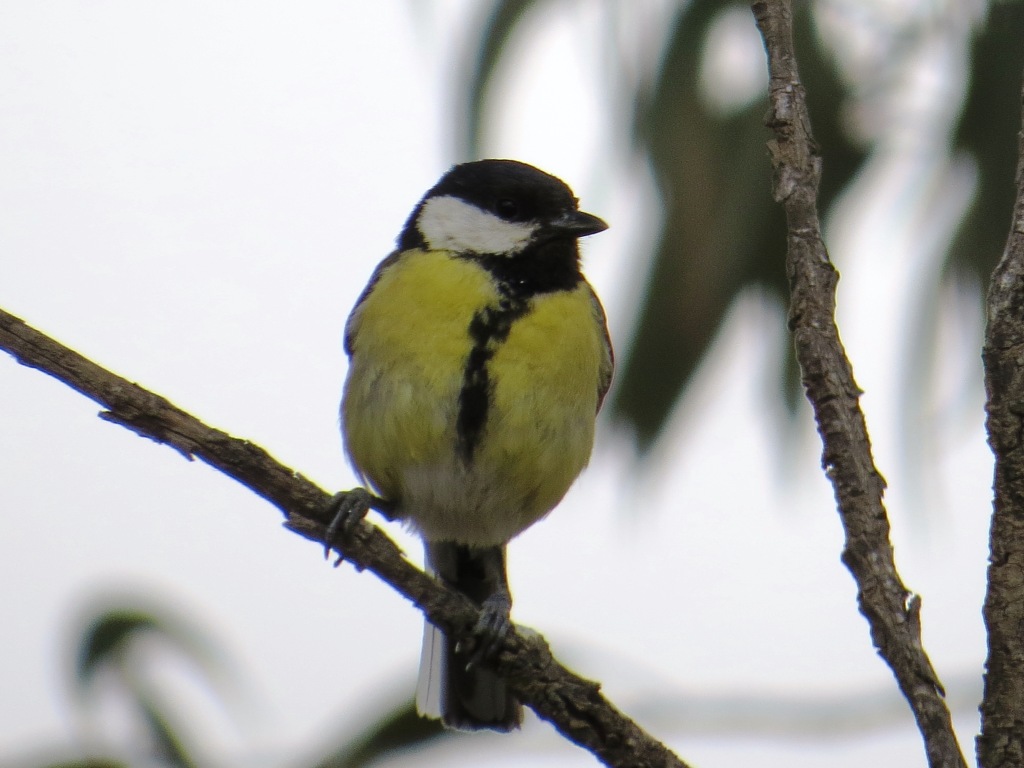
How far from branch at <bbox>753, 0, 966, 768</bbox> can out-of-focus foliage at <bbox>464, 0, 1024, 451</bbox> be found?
105 centimetres

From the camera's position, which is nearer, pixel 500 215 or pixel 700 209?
pixel 500 215

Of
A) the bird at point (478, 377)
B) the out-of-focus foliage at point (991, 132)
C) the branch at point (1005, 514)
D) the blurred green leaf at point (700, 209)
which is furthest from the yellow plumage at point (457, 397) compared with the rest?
the branch at point (1005, 514)

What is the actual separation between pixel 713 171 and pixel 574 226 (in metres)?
0.35

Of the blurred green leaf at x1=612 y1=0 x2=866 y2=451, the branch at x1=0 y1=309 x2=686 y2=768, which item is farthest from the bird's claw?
the blurred green leaf at x1=612 y1=0 x2=866 y2=451

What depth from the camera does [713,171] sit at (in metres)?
2.20

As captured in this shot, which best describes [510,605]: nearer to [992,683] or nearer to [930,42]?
[992,683]

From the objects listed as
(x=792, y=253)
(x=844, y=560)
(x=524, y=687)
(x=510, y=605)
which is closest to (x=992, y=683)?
(x=844, y=560)

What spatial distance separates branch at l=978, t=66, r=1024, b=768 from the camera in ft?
3.15

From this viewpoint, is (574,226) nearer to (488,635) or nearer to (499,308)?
(499,308)

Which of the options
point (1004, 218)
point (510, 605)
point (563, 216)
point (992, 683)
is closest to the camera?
point (992, 683)

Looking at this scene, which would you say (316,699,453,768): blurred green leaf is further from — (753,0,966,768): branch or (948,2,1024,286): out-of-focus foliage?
(948,2,1024,286): out-of-focus foliage

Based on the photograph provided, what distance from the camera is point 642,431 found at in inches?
85.7

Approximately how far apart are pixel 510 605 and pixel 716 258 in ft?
2.20

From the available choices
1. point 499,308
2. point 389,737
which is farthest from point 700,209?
point 389,737
